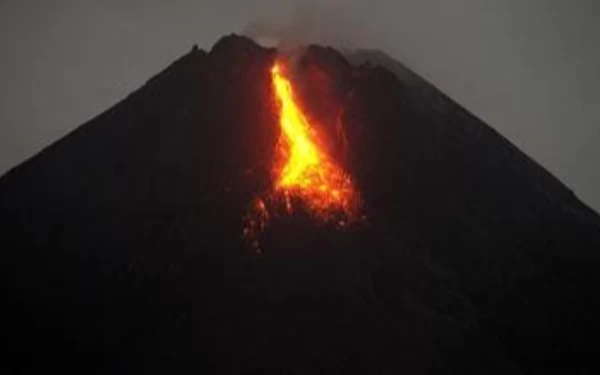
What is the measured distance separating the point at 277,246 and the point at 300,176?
16.2 ft

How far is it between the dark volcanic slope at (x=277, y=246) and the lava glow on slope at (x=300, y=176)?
807mm

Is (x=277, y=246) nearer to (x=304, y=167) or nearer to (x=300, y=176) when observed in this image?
(x=300, y=176)

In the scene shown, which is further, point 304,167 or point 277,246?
point 304,167

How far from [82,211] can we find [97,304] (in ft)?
20.4

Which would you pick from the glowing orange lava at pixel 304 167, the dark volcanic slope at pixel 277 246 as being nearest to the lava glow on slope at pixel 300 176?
the glowing orange lava at pixel 304 167

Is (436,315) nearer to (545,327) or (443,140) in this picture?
(545,327)

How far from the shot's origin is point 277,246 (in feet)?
127

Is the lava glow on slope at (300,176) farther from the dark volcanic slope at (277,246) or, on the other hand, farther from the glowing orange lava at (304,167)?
the dark volcanic slope at (277,246)

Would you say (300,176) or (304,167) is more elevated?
(304,167)

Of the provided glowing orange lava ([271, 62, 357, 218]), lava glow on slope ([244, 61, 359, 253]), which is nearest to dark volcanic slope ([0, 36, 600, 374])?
lava glow on slope ([244, 61, 359, 253])

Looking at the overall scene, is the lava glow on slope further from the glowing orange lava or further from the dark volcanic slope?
the dark volcanic slope

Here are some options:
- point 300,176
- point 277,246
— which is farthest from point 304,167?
point 277,246

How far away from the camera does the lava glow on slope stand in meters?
40.8

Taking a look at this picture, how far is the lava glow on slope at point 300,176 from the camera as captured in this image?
4078cm
